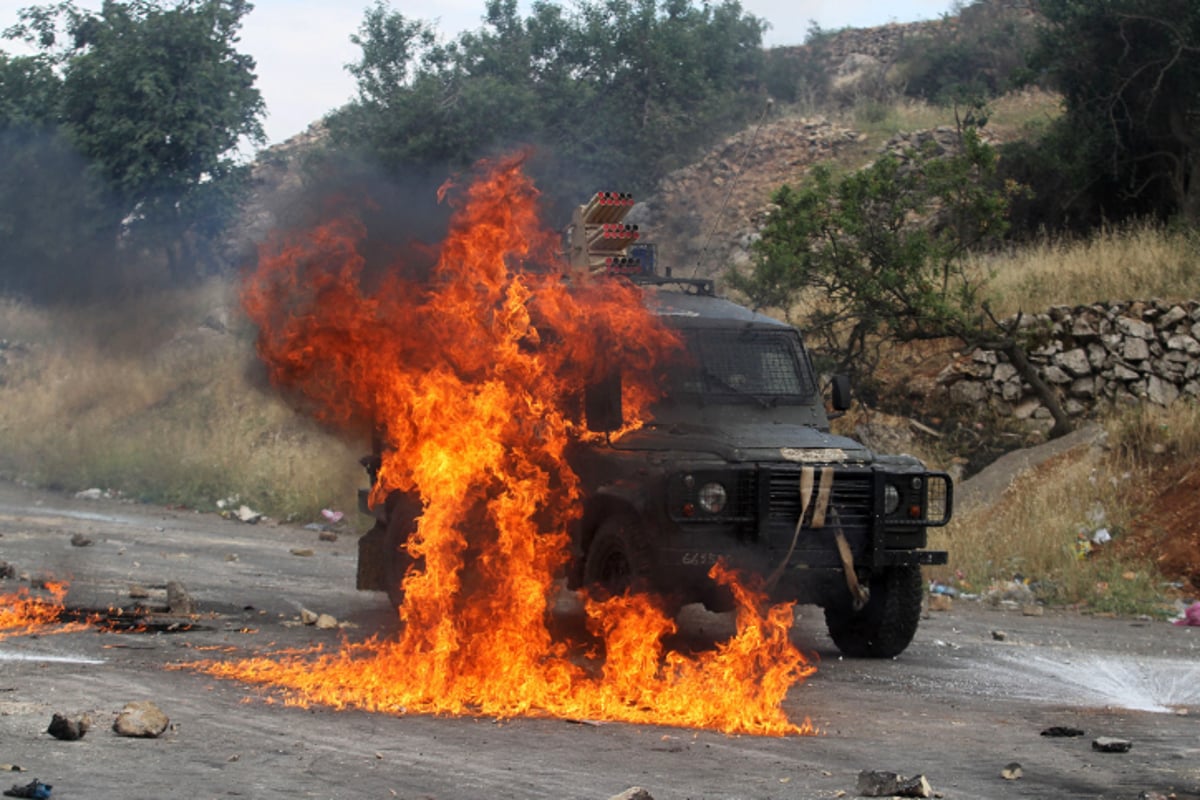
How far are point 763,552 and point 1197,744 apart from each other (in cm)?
269

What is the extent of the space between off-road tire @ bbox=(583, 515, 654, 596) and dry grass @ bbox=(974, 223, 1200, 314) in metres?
11.0

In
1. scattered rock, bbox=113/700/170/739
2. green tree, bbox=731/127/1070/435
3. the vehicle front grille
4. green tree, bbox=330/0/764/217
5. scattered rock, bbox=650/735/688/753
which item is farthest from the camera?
green tree, bbox=330/0/764/217

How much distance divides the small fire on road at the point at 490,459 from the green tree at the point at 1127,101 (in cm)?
1604

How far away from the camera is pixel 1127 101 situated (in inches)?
949

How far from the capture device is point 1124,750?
264 inches

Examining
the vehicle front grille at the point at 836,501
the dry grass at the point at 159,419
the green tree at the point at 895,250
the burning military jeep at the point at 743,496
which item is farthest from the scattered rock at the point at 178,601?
the green tree at the point at 895,250

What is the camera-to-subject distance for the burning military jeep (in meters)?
8.64

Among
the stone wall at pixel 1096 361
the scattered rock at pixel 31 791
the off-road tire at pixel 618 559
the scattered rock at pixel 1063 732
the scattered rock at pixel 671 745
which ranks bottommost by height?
the scattered rock at pixel 1063 732

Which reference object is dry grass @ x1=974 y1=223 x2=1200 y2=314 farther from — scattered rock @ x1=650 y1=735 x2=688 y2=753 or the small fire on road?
scattered rock @ x1=650 y1=735 x2=688 y2=753

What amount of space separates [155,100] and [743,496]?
2213 centimetres

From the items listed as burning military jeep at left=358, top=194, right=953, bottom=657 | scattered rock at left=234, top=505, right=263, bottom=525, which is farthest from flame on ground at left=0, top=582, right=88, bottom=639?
scattered rock at left=234, top=505, right=263, bottom=525

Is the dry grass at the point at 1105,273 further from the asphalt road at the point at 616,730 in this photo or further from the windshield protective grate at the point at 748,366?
the windshield protective grate at the point at 748,366

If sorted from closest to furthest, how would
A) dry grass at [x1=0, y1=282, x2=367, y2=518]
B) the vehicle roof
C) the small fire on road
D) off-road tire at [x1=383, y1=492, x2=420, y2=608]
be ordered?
the small fire on road < the vehicle roof < off-road tire at [x1=383, y1=492, x2=420, y2=608] < dry grass at [x1=0, y1=282, x2=367, y2=518]

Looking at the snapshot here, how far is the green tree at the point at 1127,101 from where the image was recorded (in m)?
22.8
